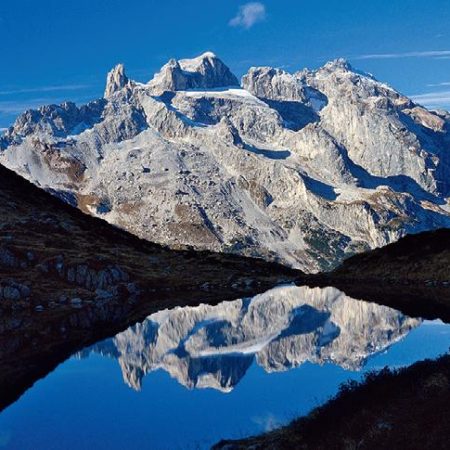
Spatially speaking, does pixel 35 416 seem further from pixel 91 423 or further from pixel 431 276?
pixel 431 276

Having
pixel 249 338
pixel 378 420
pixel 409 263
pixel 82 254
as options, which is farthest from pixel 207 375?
pixel 82 254

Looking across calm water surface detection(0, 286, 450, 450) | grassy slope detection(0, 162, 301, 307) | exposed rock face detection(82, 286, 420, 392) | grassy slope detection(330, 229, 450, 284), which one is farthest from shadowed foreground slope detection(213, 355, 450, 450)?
grassy slope detection(0, 162, 301, 307)

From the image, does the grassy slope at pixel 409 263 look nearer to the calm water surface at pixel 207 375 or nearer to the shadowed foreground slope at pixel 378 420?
the calm water surface at pixel 207 375

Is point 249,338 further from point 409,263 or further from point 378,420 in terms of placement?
point 409,263

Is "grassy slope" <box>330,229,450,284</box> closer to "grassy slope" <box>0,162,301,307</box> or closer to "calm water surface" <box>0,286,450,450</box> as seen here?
"grassy slope" <box>0,162,301,307</box>

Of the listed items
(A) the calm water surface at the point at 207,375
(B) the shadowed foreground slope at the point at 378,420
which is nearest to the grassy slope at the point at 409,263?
(A) the calm water surface at the point at 207,375
